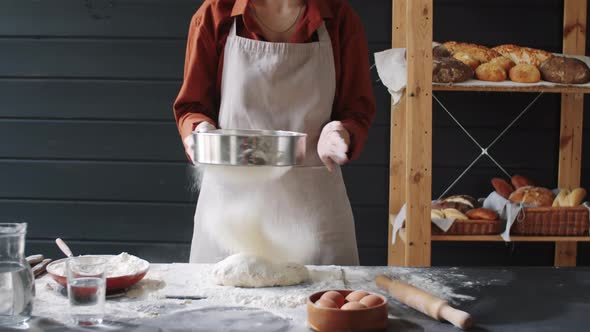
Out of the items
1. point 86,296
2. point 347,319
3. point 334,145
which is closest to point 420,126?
point 334,145

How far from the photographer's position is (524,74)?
263cm

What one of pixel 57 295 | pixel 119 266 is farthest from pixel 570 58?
pixel 57 295

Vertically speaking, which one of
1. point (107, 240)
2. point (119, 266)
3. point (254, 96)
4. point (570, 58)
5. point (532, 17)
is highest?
point (532, 17)

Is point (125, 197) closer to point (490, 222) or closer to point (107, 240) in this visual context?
point (107, 240)

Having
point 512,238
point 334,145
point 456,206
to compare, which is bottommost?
point 512,238

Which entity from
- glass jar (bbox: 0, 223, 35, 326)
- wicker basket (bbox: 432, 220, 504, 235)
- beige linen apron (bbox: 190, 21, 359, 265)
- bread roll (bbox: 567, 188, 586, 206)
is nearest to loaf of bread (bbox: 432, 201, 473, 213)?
wicker basket (bbox: 432, 220, 504, 235)

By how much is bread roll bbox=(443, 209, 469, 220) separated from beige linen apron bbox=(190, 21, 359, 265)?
75cm

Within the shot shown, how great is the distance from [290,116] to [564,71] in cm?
122

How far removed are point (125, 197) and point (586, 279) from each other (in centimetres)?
214

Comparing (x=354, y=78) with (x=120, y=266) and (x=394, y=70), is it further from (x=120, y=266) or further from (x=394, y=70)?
(x=120, y=266)

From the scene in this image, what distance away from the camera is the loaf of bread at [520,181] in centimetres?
292

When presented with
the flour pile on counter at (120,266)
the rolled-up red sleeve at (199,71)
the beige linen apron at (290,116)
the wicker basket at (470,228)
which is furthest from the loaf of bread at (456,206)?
the flour pile on counter at (120,266)

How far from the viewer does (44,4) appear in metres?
3.14

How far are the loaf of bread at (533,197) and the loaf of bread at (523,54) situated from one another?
0.51m
